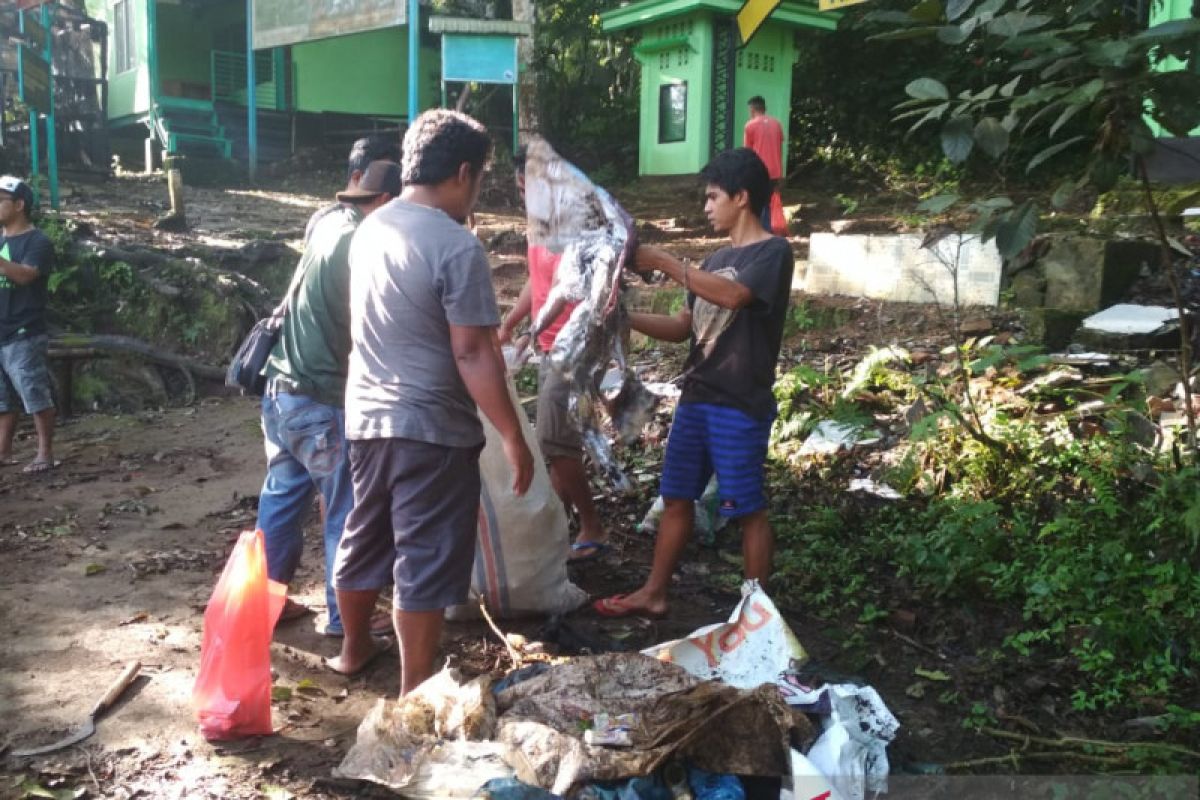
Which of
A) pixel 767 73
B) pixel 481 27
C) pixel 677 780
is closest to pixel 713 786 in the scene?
pixel 677 780

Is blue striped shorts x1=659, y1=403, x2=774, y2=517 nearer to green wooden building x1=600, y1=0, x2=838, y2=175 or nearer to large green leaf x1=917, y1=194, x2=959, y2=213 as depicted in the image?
large green leaf x1=917, y1=194, x2=959, y2=213

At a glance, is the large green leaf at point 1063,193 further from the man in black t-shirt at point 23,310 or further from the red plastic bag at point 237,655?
the man in black t-shirt at point 23,310

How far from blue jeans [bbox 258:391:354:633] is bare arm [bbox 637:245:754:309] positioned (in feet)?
4.07

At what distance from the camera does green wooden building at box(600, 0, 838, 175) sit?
1380cm

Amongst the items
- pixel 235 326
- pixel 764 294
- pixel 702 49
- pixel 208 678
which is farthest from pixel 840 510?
pixel 702 49

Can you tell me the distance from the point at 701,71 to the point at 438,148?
1200 centimetres

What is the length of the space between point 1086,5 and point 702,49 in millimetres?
11938

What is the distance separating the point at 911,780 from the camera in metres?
2.78

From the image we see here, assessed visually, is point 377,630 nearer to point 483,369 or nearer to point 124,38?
point 483,369

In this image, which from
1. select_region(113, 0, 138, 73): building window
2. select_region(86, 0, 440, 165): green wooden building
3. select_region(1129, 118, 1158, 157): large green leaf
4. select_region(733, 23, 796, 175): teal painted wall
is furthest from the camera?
select_region(113, 0, 138, 73): building window

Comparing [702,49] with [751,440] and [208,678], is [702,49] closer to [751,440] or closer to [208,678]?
[751,440]

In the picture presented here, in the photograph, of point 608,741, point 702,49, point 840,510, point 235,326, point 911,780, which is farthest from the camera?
point 702,49

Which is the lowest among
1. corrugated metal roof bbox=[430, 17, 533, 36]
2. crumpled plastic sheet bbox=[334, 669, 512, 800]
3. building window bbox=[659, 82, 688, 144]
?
crumpled plastic sheet bbox=[334, 669, 512, 800]

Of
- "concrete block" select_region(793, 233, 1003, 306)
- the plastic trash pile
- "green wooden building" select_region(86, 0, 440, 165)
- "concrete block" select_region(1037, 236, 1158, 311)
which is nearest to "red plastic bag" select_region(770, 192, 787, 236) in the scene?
"concrete block" select_region(793, 233, 1003, 306)
